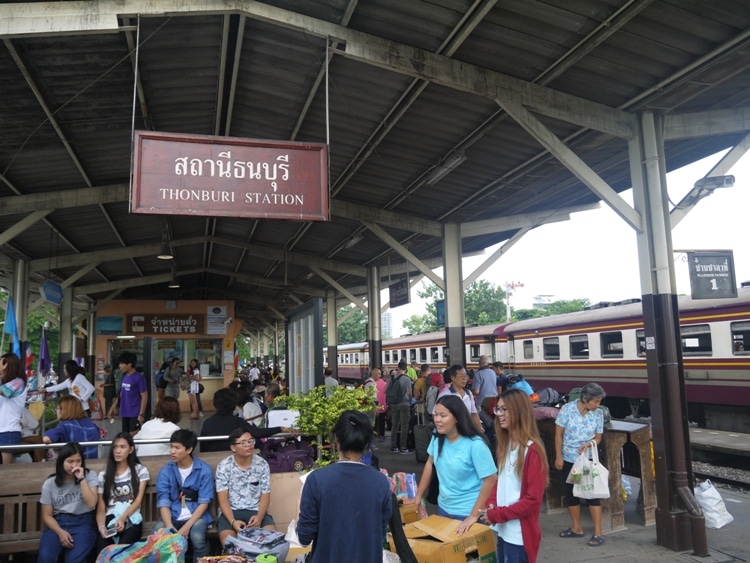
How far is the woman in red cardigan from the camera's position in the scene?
10.7 feet

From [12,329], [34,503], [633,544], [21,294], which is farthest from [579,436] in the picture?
[21,294]

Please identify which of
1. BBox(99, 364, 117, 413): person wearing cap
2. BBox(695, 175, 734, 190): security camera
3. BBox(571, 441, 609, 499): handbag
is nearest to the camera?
BBox(571, 441, 609, 499): handbag

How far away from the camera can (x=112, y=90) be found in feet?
24.8

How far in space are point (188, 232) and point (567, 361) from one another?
437 inches

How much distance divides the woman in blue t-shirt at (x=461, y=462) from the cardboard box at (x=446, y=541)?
0.19 m

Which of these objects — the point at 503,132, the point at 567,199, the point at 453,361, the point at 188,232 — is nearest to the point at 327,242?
the point at 188,232

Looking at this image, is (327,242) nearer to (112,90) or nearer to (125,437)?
(112,90)

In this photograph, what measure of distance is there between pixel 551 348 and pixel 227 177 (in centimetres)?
1393

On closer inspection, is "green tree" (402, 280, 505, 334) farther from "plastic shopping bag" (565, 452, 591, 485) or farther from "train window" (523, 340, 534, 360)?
"plastic shopping bag" (565, 452, 591, 485)

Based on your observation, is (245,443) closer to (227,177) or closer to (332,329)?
(227,177)

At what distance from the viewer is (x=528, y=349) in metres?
18.3

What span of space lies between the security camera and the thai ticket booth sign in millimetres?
5041

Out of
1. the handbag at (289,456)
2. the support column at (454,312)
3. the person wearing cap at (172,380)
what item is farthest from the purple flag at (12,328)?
the support column at (454,312)

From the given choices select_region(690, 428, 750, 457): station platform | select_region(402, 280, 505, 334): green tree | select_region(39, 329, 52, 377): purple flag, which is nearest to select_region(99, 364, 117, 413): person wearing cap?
select_region(39, 329, 52, 377): purple flag
